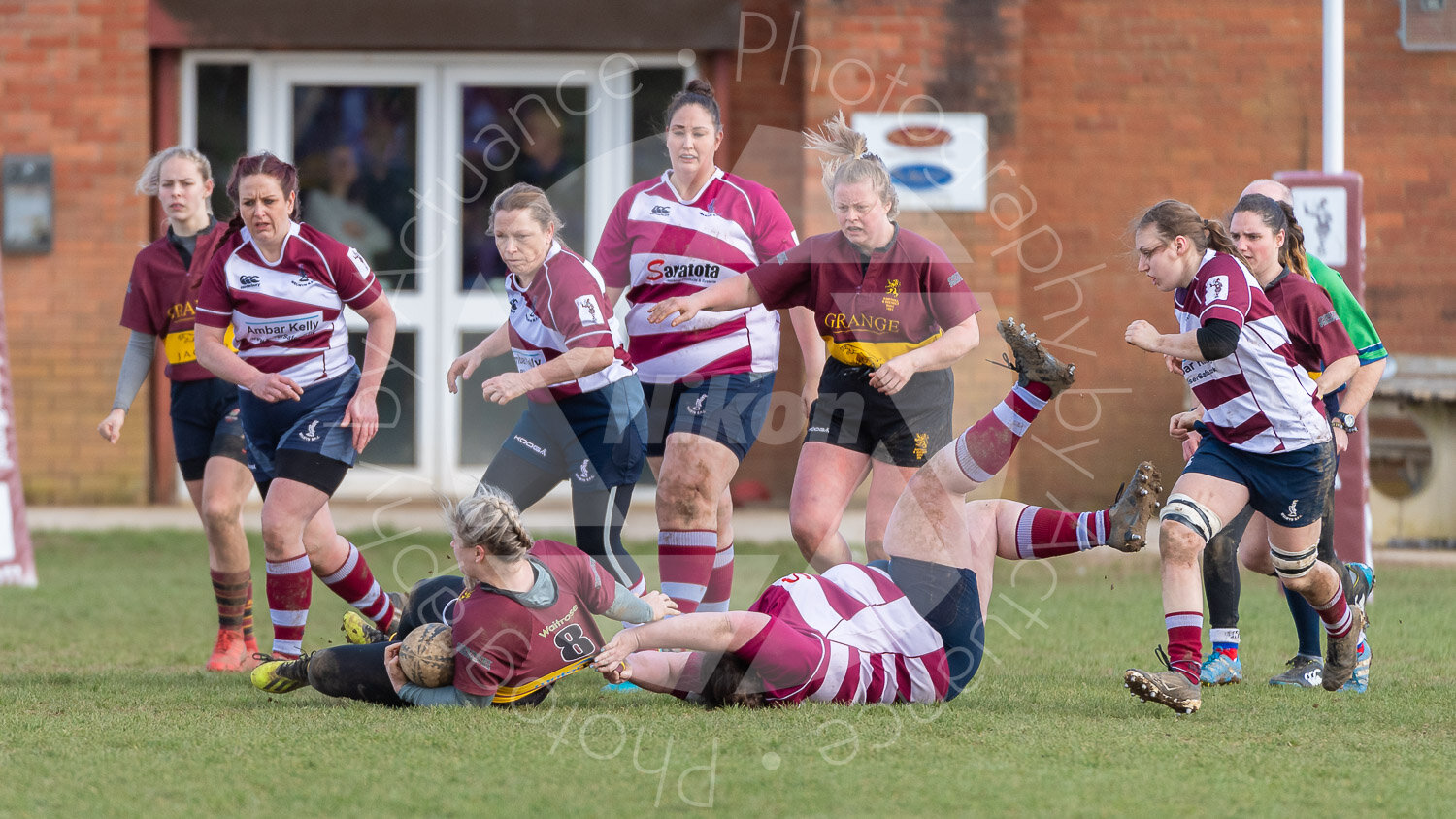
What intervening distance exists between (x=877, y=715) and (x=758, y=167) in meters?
5.60

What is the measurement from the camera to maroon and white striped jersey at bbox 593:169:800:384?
16.4ft

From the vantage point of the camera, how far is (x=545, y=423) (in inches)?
191

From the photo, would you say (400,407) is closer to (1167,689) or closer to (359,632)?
(359,632)

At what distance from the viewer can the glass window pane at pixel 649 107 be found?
9.59 m

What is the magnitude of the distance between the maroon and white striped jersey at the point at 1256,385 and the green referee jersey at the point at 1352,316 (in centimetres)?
77

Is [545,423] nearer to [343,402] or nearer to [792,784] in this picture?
[343,402]

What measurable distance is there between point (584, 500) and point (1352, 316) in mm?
2757

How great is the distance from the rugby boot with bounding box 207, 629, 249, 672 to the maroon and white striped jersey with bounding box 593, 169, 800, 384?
1.78 metres

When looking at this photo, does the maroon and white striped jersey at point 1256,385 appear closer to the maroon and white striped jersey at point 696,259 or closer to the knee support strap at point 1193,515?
the knee support strap at point 1193,515

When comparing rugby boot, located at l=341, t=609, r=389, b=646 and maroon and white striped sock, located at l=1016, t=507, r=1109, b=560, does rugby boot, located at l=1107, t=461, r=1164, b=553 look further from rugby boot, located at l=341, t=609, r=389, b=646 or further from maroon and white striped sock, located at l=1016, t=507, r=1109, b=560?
rugby boot, located at l=341, t=609, r=389, b=646

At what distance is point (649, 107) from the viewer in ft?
31.7

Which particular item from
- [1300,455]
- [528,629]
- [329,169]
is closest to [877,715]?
[528,629]

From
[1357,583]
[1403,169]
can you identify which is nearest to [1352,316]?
[1357,583]

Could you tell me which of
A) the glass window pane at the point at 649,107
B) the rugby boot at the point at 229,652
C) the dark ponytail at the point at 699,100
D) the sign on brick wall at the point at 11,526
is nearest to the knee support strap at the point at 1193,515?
the dark ponytail at the point at 699,100
